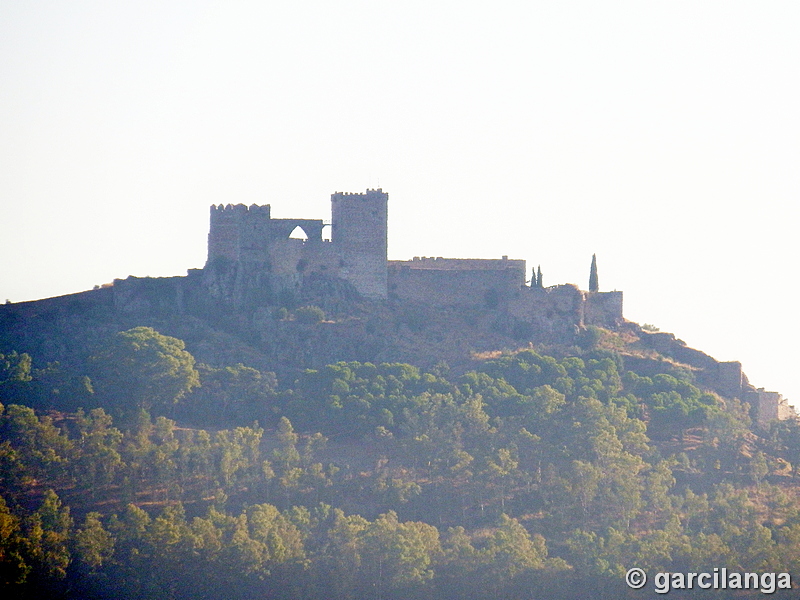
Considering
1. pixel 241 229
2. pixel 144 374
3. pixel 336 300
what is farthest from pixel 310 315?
pixel 144 374

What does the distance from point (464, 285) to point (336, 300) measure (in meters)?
7.68

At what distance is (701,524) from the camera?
4065 inches

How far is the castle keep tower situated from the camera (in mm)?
115375

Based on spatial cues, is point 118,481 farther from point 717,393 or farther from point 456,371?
point 717,393

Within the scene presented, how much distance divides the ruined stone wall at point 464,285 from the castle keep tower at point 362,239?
2.03m

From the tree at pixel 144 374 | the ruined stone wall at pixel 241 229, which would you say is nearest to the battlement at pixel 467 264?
the ruined stone wall at pixel 241 229

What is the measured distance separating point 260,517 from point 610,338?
94.0 ft

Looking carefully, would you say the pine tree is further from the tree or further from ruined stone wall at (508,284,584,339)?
the tree

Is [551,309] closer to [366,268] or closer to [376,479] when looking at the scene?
[366,268]

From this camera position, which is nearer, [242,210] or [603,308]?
[242,210]

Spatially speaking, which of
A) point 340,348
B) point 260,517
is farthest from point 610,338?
point 260,517

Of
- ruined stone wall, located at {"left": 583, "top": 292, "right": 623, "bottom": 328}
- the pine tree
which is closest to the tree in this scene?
ruined stone wall, located at {"left": 583, "top": 292, "right": 623, "bottom": 328}

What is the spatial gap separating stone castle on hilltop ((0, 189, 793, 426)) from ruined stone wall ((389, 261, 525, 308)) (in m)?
0.06

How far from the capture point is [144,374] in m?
108
